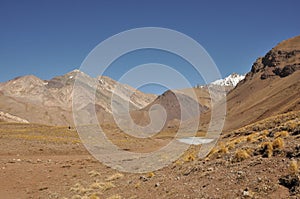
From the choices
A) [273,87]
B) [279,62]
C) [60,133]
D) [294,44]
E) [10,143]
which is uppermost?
[294,44]

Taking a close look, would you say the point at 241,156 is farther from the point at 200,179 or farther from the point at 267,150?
the point at 200,179

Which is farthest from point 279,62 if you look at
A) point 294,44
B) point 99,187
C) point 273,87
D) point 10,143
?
point 99,187

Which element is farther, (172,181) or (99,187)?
(99,187)

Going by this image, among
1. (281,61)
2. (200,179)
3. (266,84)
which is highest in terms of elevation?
(281,61)

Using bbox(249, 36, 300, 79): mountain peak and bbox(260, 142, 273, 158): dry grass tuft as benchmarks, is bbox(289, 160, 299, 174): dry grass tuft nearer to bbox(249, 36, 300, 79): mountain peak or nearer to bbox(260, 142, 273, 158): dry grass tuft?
bbox(260, 142, 273, 158): dry grass tuft

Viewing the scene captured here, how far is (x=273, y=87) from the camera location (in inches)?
5074

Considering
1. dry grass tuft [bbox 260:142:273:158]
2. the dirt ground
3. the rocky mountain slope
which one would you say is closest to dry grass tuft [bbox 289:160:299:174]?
the dirt ground

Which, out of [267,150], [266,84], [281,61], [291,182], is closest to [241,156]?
[267,150]

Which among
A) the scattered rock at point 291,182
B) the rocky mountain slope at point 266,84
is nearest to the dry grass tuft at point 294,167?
the scattered rock at point 291,182

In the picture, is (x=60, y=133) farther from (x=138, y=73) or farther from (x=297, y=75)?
(x=297, y=75)

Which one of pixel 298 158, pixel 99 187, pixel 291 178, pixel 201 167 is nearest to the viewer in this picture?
A: pixel 291 178

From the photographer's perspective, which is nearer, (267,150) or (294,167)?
(294,167)

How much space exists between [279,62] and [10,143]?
146 meters

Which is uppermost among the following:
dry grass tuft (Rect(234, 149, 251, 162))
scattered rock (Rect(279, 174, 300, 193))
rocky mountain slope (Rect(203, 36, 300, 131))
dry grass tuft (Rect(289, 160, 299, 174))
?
rocky mountain slope (Rect(203, 36, 300, 131))
